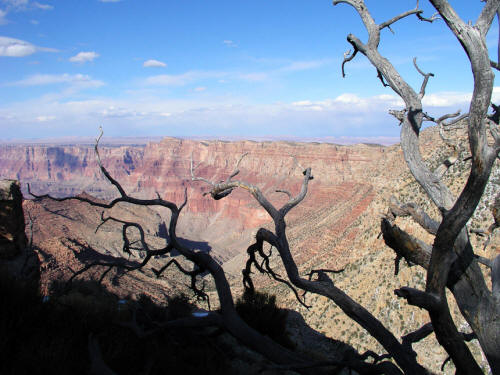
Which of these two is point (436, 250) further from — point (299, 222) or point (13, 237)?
point (299, 222)

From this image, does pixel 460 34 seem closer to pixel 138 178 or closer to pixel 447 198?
pixel 447 198

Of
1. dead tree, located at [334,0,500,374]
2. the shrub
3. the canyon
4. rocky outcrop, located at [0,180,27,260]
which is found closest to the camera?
dead tree, located at [334,0,500,374]

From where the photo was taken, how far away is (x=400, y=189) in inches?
794

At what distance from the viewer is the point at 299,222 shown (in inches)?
1903

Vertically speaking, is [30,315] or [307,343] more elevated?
[30,315]

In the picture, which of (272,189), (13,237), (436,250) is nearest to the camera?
(436,250)

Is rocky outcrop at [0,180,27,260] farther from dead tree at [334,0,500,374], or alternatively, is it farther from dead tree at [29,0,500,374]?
dead tree at [334,0,500,374]

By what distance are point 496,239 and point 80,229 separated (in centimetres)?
4802

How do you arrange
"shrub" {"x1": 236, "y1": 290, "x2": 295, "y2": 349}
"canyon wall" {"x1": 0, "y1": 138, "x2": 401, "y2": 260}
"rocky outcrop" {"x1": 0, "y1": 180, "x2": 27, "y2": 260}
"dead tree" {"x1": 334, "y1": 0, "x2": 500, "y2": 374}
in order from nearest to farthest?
"dead tree" {"x1": 334, "y1": 0, "x2": 500, "y2": 374} < "shrub" {"x1": 236, "y1": 290, "x2": 295, "y2": 349} < "rocky outcrop" {"x1": 0, "y1": 180, "x2": 27, "y2": 260} < "canyon wall" {"x1": 0, "y1": 138, "x2": 401, "y2": 260}

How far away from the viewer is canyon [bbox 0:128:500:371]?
15273 millimetres

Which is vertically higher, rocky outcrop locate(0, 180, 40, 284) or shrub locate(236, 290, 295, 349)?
rocky outcrop locate(0, 180, 40, 284)

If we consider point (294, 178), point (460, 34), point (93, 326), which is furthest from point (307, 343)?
point (294, 178)

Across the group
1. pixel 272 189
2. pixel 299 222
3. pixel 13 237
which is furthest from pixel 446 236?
pixel 272 189

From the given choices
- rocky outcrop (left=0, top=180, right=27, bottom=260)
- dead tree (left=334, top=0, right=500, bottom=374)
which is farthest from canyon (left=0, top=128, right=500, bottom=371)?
dead tree (left=334, top=0, right=500, bottom=374)
